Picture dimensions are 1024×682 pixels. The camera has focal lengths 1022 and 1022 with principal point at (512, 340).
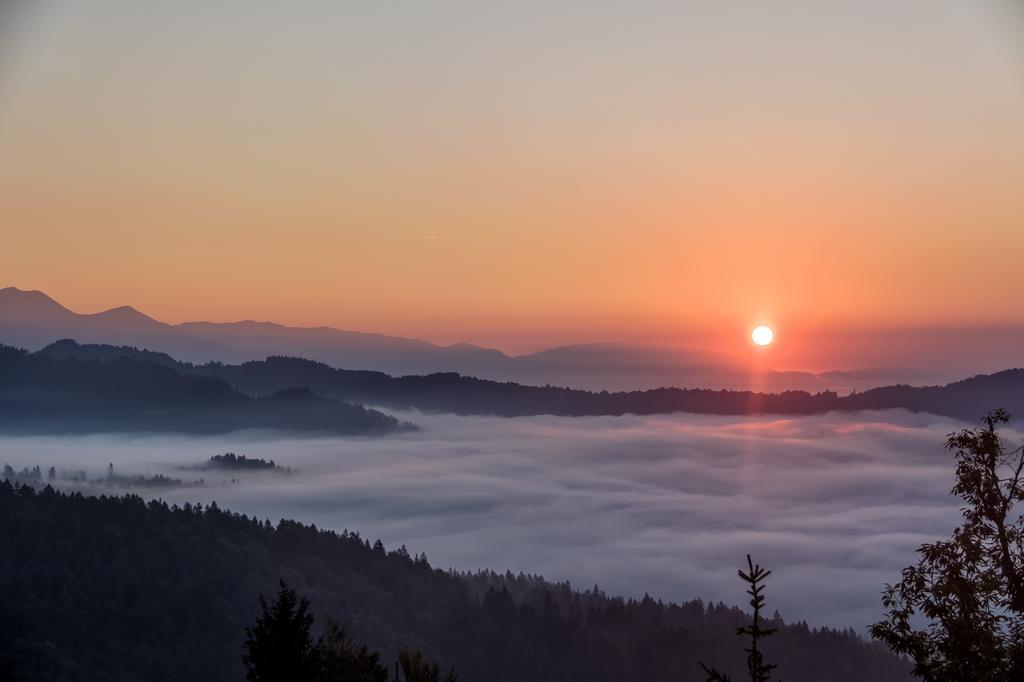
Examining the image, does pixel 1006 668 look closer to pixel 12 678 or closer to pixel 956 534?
pixel 956 534

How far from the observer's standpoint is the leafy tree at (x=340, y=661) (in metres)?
41.0

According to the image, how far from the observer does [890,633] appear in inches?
983

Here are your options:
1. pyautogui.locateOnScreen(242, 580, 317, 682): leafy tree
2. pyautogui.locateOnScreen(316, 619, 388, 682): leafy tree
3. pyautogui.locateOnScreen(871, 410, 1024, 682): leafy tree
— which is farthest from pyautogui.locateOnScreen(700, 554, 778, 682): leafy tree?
pyautogui.locateOnScreen(242, 580, 317, 682): leafy tree

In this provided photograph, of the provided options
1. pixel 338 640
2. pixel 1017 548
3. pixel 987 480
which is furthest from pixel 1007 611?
pixel 338 640

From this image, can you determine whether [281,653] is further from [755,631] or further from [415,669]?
[755,631]

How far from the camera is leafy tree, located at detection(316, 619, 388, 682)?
41.0m

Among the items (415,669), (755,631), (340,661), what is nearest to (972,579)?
(755,631)

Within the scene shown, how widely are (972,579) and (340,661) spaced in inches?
1005

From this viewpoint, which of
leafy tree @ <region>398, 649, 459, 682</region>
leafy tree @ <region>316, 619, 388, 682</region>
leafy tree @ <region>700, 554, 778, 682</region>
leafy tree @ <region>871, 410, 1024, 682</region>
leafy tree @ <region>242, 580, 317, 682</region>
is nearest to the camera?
leafy tree @ <region>700, 554, 778, 682</region>

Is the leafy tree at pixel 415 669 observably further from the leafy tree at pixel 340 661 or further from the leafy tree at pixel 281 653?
the leafy tree at pixel 281 653

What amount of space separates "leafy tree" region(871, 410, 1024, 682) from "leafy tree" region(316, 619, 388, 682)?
77.0 ft

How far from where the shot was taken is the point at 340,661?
1615 inches

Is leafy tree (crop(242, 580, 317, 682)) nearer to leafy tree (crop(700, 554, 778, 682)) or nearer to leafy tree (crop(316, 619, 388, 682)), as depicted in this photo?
leafy tree (crop(316, 619, 388, 682))

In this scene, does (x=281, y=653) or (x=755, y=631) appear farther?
(x=281, y=653)
